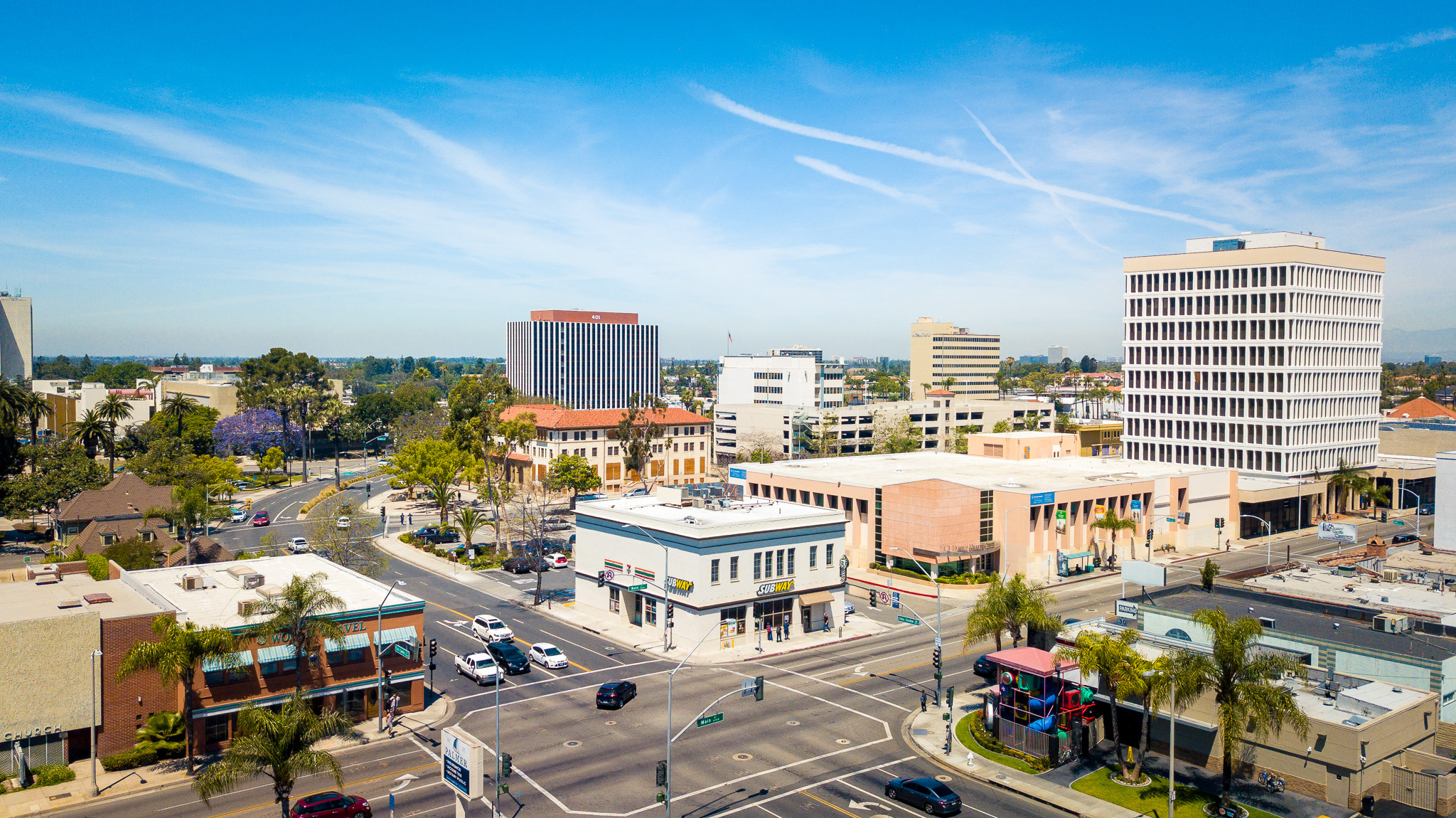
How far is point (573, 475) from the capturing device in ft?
431

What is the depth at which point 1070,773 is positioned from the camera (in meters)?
44.9

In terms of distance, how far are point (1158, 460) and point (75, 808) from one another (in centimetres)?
13670

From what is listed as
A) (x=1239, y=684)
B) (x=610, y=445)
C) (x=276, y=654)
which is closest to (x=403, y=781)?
(x=276, y=654)

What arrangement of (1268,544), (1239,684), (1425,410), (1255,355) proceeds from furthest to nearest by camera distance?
(1425,410)
(1255,355)
(1268,544)
(1239,684)

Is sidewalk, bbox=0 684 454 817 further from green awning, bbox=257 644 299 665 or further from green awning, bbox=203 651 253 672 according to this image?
green awning, bbox=257 644 299 665

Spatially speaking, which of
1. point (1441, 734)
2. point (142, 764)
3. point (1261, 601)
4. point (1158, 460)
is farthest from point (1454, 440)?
point (142, 764)

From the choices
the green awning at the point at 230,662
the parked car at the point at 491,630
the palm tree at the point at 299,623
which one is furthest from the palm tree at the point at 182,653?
the parked car at the point at 491,630

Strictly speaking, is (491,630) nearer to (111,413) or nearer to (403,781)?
(403,781)

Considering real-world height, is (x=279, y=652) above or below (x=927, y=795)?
above

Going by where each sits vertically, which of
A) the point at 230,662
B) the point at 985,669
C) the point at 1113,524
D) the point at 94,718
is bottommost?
the point at 985,669

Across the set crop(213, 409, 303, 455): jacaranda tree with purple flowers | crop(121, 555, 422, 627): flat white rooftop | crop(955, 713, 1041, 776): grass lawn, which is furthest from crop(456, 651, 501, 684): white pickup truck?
crop(213, 409, 303, 455): jacaranda tree with purple flowers

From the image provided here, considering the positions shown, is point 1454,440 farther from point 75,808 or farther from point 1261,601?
point 75,808

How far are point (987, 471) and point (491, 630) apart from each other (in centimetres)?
6432

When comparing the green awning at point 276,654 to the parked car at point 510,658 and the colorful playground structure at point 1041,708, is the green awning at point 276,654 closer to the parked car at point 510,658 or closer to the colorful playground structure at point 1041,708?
the parked car at point 510,658
